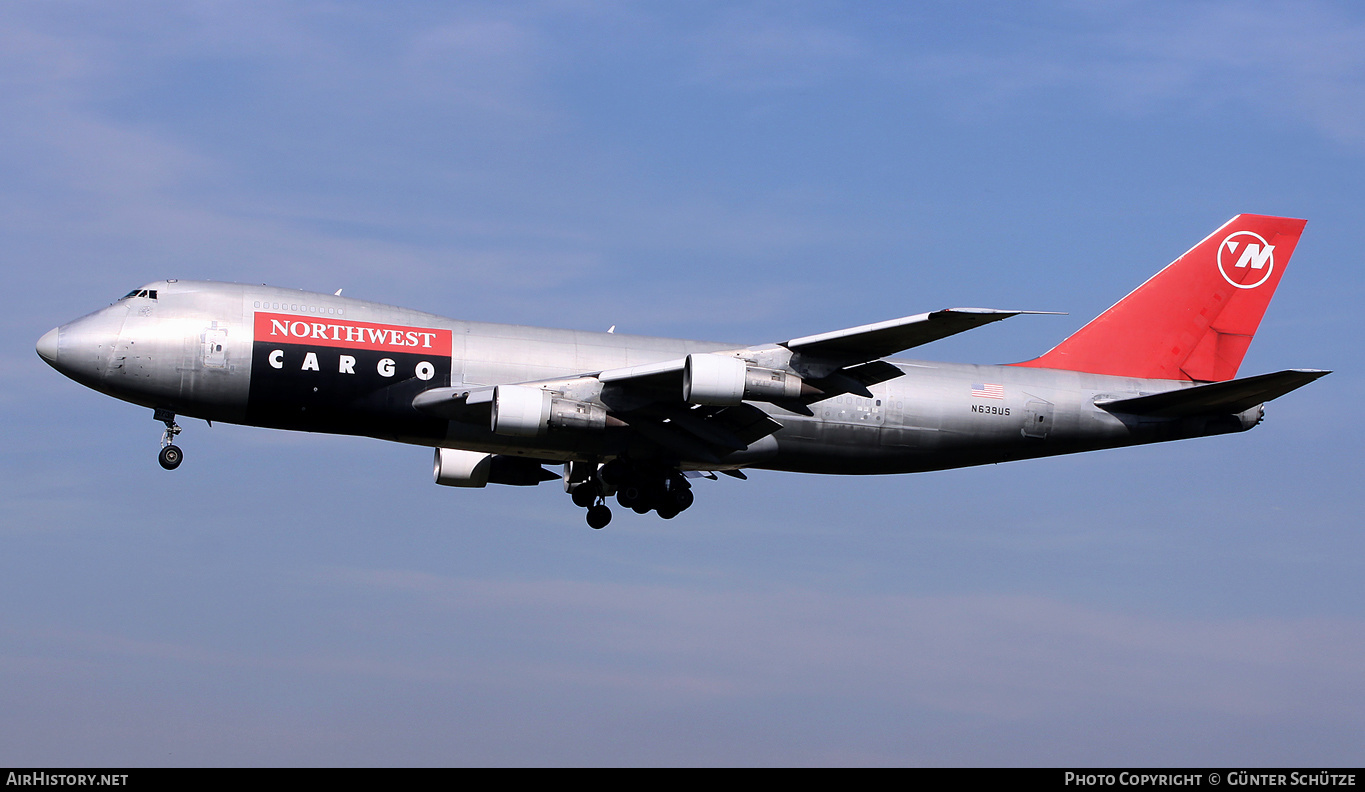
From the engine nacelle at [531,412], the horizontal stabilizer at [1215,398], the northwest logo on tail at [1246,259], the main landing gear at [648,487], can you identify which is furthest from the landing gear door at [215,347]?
the northwest logo on tail at [1246,259]

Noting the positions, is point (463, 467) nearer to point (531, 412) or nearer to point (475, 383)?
point (475, 383)

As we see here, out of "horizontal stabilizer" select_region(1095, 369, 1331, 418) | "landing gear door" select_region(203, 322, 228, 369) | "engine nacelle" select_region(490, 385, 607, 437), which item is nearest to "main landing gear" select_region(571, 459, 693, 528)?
"engine nacelle" select_region(490, 385, 607, 437)

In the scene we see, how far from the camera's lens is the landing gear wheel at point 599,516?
3750cm

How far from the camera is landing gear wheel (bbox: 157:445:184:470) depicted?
1312 inches

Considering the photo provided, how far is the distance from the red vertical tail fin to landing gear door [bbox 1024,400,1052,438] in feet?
7.12

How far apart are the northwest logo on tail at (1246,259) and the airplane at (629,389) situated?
98.0 inches

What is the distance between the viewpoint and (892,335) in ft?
103

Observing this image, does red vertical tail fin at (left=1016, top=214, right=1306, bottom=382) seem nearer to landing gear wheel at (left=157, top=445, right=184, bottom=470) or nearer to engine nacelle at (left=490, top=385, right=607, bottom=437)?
engine nacelle at (left=490, top=385, right=607, bottom=437)

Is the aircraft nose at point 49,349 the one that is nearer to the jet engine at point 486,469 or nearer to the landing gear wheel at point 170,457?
the landing gear wheel at point 170,457

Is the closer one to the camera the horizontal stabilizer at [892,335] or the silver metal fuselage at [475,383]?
the horizontal stabilizer at [892,335]

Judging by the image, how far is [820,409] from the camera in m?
35.6

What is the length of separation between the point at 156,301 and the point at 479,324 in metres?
7.44

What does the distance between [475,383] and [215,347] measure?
593cm
